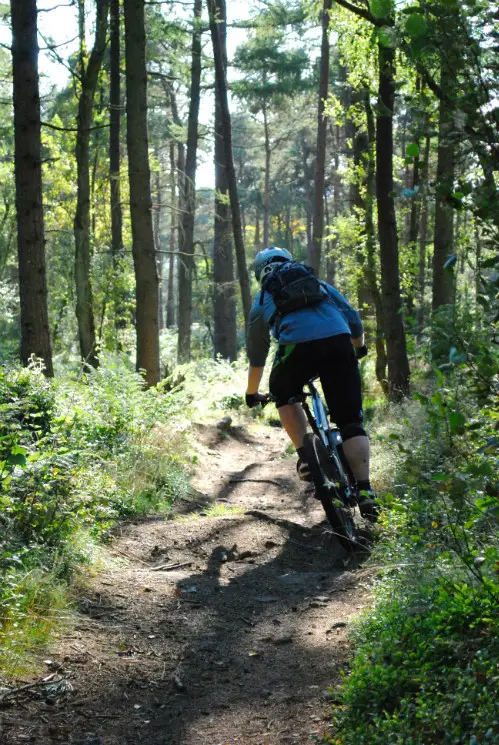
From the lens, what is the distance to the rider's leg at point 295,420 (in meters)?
5.92

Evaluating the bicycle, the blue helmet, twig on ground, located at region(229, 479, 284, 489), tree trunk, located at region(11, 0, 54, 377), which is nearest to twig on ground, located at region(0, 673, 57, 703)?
the bicycle

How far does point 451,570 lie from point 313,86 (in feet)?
103

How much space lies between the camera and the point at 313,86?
32281 millimetres

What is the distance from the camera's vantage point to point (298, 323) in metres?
5.62

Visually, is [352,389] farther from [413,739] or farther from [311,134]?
[311,134]

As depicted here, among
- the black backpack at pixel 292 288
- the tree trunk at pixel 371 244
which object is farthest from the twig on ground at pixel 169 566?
the tree trunk at pixel 371 244

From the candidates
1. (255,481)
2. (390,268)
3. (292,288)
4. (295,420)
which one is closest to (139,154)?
(390,268)

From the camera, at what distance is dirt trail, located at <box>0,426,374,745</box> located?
129 inches

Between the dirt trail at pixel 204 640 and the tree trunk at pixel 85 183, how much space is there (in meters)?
10.9

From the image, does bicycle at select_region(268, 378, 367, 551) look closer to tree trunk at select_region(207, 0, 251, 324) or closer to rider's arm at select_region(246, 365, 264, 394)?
rider's arm at select_region(246, 365, 264, 394)

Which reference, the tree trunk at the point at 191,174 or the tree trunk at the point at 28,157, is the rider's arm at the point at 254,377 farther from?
the tree trunk at the point at 191,174

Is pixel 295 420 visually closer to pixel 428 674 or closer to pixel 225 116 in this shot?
pixel 428 674

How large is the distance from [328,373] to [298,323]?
0.43 m

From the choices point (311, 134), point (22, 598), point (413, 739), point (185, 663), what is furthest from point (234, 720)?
point (311, 134)
